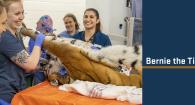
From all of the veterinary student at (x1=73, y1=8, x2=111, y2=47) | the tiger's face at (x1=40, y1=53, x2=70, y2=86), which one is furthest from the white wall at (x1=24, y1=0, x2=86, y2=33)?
the tiger's face at (x1=40, y1=53, x2=70, y2=86)

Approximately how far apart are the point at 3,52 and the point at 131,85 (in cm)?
62

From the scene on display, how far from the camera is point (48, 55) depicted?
1.66 metres

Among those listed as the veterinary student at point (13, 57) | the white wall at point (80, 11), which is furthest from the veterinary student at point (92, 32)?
the white wall at point (80, 11)

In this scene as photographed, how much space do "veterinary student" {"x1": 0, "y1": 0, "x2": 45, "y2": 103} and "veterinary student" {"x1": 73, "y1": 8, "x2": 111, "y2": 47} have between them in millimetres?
937

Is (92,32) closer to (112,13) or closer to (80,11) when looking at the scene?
(80,11)

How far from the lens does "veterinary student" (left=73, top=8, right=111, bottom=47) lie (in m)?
2.46

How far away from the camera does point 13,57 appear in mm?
1475

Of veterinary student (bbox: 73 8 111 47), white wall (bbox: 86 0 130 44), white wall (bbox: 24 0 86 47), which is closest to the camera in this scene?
veterinary student (bbox: 73 8 111 47)

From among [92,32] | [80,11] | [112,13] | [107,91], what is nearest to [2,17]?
[107,91]

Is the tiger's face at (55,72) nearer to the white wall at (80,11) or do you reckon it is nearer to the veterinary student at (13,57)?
the veterinary student at (13,57)

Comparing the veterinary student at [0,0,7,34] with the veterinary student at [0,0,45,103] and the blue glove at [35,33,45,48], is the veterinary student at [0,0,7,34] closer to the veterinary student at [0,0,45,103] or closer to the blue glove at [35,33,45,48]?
the veterinary student at [0,0,45,103]
